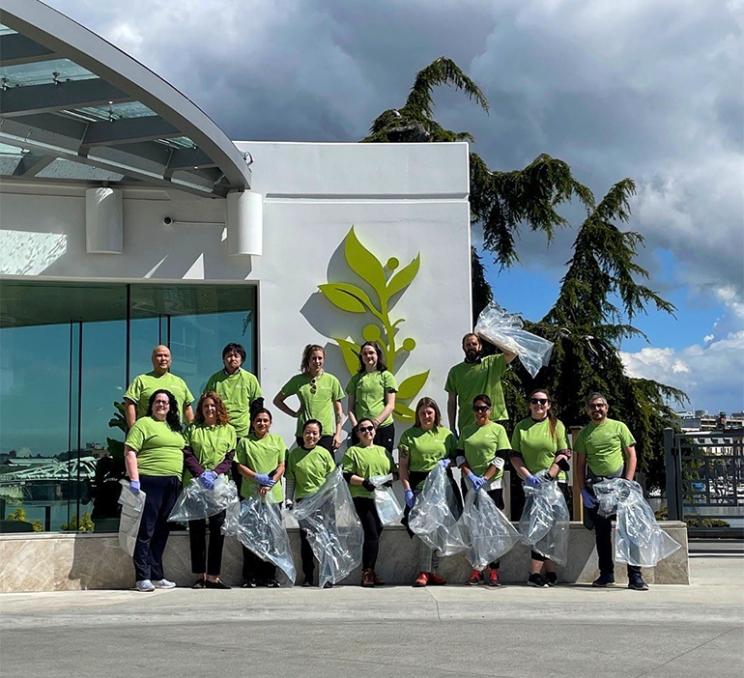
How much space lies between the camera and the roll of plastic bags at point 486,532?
9992 millimetres

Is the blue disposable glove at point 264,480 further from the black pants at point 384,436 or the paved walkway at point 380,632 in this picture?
the black pants at point 384,436

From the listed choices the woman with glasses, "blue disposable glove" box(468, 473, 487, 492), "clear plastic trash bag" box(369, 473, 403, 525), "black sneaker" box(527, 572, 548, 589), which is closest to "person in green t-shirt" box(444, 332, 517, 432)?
"blue disposable glove" box(468, 473, 487, 492)

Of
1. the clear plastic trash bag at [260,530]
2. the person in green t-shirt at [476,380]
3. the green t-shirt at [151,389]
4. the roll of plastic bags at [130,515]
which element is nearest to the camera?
the roll of plastic bags at [130,515]

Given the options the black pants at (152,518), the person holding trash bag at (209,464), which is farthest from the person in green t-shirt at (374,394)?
the black pants at (152,518)

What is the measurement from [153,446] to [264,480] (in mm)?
1006

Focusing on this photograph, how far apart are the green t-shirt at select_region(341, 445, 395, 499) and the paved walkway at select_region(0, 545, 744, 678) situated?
34.1 inches

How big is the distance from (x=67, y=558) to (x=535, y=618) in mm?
4230

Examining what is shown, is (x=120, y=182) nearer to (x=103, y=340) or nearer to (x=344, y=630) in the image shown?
(x=103, y=340)

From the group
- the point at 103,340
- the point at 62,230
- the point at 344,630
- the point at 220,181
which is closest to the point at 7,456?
the point at 103,340

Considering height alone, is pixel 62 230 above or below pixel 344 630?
above

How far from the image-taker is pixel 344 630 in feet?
25.7

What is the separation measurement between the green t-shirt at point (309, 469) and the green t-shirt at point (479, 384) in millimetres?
1338

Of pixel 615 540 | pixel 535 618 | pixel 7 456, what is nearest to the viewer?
pixel 535 618

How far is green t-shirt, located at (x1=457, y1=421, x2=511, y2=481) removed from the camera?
10.1 m
